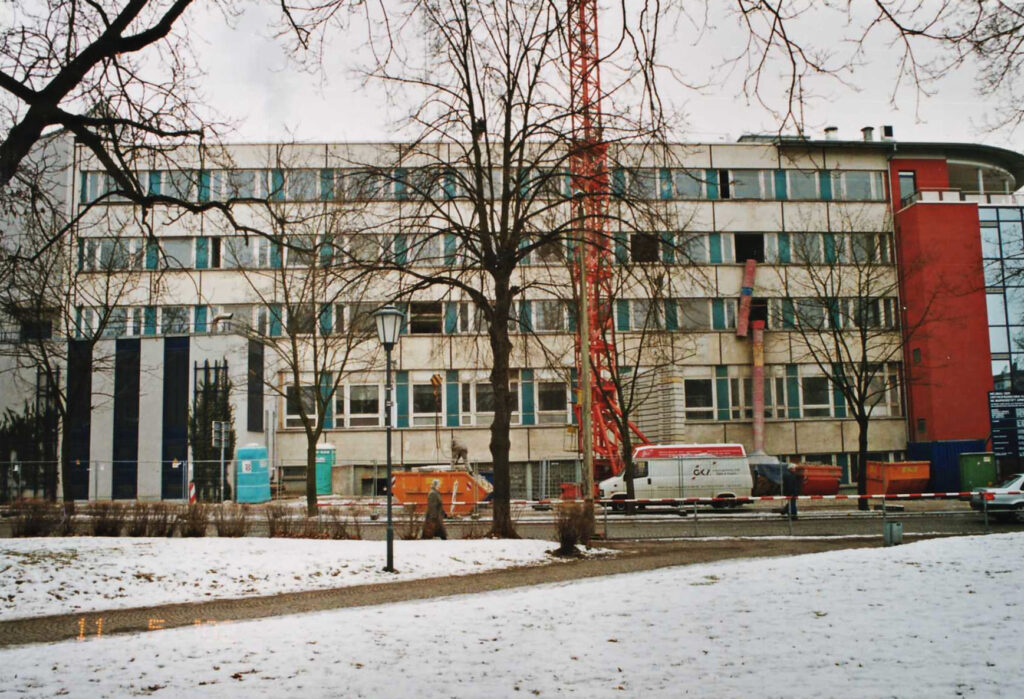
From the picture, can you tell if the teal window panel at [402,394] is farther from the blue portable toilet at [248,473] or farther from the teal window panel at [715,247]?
the teal window panel at [715,247]

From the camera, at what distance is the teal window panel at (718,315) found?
152 ft

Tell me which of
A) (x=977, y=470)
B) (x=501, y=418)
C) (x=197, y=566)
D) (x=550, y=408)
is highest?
(x=550, y=408)

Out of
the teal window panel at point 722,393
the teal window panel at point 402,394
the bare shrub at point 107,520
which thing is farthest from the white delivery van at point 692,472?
the bare shrub at point 107,520

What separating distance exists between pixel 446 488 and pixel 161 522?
13.3 meters

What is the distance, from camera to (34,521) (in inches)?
738

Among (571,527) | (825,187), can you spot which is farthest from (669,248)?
(825,187)

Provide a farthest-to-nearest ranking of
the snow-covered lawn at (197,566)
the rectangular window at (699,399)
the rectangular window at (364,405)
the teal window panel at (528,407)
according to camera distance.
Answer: the rectangular window at (699,399)
the teal window panel at (528,407)
the rectangular window at (364,405)
the snow-covered lawn at (197,566)

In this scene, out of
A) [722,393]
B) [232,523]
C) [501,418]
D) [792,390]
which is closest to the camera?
[232,523]

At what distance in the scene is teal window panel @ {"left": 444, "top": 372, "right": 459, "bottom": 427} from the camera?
44844 millimetres

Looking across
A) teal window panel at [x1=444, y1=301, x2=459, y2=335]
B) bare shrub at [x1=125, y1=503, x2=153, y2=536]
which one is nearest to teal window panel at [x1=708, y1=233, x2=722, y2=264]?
teal window panel at [x1=444, y1=301, x2=459, y2=335]

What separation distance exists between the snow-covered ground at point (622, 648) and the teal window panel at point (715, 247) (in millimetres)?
36841

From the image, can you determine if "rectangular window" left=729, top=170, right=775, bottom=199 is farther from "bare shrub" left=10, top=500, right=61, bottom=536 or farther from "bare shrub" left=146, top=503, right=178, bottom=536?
"bare shrub" left=10, top=500, right=61, bottom=536

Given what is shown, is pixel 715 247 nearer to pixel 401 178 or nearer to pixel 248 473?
pixel 248 473

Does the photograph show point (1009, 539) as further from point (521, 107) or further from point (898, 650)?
point (521, 107)
